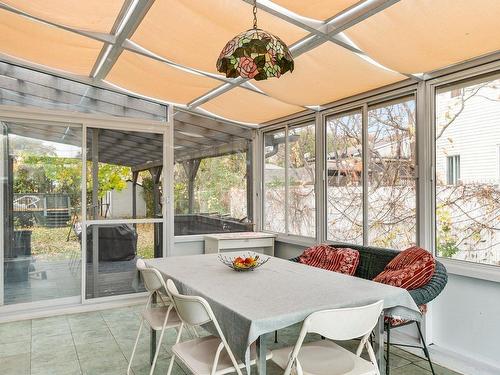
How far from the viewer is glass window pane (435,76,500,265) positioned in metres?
2.90

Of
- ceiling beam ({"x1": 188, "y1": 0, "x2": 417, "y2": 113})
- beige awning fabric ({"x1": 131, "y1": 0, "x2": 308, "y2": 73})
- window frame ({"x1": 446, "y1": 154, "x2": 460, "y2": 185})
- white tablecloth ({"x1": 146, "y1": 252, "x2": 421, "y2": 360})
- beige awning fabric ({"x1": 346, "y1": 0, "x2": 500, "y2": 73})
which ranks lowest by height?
white tablecloth ({"x1": 146, "y1": 252, "x2": 421, "y2": 360})

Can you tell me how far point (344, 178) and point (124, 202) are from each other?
2.79 m

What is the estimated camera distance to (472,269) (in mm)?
2965

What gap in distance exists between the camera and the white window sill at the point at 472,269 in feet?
9.30

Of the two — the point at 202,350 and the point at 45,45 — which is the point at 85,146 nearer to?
the point at 45,45

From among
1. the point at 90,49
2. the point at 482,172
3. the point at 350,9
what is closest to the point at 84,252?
the point at 90,49

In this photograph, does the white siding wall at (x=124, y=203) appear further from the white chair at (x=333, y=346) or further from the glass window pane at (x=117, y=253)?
the white chair at (x=333, y=346)

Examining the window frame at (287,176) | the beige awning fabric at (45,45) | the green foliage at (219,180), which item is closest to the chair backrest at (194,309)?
the beige awning fabric at (45,45)

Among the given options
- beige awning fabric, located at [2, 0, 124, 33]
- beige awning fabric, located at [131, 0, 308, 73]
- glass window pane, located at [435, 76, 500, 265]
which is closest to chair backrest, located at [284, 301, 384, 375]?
glass window pane, located at [435, 76, 500, 265]

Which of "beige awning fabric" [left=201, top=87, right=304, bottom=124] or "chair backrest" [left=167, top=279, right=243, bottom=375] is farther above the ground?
"beige awning fabric" [left=201, top=87, right=304, bottom=124]

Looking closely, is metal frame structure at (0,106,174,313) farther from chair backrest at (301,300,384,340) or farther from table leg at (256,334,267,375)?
chair backrest at (301,300,384,340)

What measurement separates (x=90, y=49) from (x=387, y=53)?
2.81m

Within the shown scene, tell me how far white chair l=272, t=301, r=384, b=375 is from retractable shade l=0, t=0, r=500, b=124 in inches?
71.4

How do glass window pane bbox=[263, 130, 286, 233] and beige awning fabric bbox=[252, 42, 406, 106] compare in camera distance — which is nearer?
beige awning fabric bbox=[252, 42, 406, 106]
